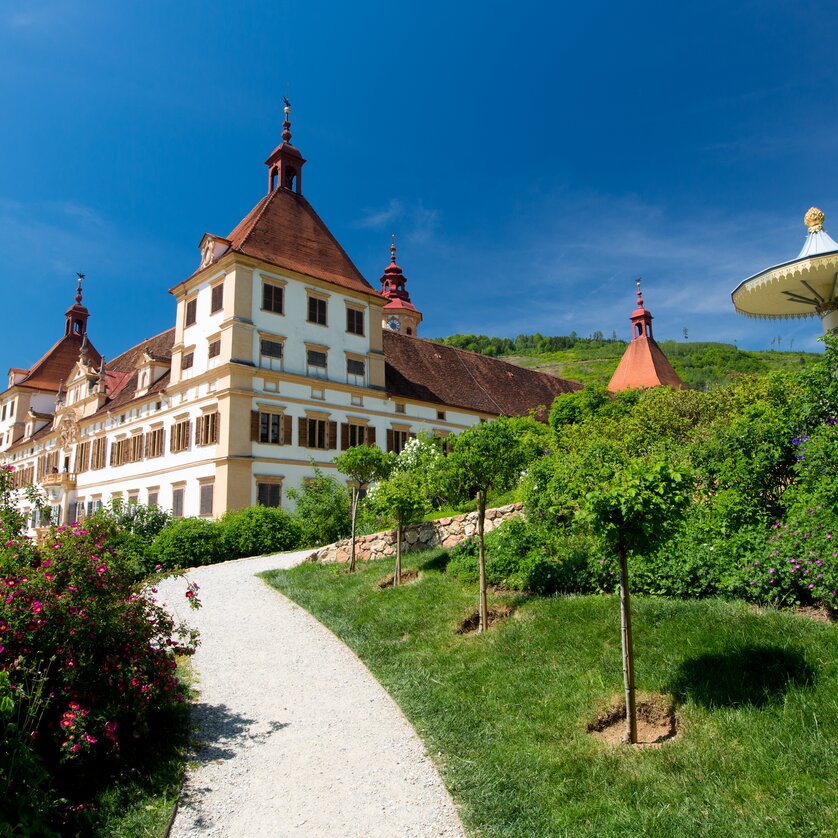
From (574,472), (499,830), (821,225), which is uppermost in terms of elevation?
(821,225)

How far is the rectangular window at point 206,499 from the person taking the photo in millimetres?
28141

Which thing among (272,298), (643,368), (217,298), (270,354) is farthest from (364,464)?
(643,368)

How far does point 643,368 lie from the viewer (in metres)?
47.3

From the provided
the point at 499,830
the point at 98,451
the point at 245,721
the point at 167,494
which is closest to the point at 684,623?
the point at 499,830

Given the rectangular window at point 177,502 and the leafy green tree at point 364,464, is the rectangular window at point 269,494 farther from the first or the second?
the leafy green tree at point 364,464

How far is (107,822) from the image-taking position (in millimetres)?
5184

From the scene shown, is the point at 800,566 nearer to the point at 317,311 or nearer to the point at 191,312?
the point at 317,311

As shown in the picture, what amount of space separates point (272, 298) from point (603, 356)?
242ft

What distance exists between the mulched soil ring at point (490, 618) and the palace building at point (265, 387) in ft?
63.2

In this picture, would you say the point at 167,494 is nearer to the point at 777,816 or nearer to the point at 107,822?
the point at 107,822

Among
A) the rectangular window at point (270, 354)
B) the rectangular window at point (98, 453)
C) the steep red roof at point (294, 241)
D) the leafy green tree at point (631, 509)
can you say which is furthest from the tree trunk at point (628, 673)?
the rectangular window at point (98, 453)

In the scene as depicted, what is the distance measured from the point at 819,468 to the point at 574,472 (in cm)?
371

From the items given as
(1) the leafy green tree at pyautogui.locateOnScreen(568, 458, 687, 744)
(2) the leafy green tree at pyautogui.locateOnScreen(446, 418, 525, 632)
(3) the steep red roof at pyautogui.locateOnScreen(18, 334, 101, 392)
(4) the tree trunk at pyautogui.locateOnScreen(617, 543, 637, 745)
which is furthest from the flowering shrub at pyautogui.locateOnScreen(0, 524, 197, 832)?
(3) the steep red roof at pyautogui.locateOnScreen(18, 334, 101, 392)

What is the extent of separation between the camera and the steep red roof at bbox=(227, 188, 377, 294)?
3131 cm
